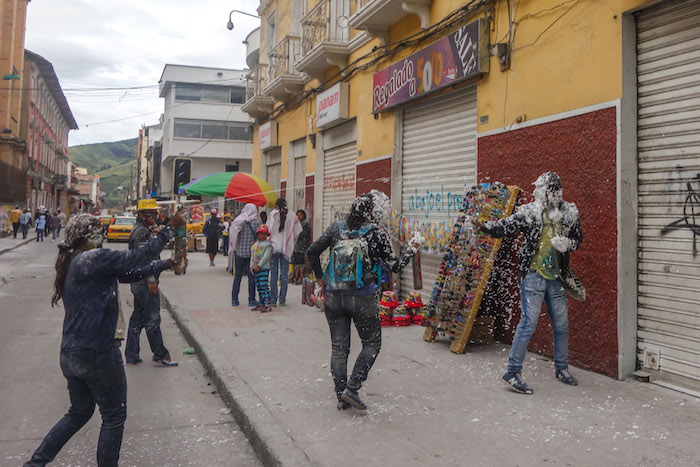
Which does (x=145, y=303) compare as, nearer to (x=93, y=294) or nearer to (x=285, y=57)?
(x=93, y=294)

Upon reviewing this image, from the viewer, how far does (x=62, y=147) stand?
68.4 m

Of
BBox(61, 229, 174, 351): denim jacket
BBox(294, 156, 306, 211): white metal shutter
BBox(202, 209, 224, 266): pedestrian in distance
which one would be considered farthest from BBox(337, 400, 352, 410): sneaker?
BBox(202, 209, 224, 266): pedestrian in distance

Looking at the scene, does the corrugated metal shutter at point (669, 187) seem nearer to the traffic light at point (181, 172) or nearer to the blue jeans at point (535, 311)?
the blue jeans at point (535, 311)

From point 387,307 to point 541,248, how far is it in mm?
3435

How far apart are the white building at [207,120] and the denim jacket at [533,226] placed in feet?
130

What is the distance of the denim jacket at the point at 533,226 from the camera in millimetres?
4902

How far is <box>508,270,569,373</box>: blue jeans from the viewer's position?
4.89 metres

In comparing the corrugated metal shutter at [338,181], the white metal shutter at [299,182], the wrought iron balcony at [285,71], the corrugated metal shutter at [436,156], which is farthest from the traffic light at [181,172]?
the corrugated metal shutter at [436,156]

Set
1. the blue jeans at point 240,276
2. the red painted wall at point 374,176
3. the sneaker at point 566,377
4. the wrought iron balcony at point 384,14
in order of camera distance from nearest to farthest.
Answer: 1. the sneaker at point 566,377
2. the wrought iron balcony at point 384,14
3. the blue jeans at point 240,276
4. the red painted wall at point 374,176

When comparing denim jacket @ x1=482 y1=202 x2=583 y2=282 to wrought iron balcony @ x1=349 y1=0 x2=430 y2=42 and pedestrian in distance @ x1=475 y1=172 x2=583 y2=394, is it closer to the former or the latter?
pedestrian in distance @ x1=475 y1=172 x2=583 y2=394

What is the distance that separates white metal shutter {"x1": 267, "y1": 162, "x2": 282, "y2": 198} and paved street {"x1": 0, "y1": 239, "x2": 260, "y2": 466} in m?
10.3

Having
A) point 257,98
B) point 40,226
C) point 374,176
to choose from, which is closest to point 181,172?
→ point 257,98

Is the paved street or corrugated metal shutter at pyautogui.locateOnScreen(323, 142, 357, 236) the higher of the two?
corrugated metal shutter at pyautogui.locateOnScreen(323, 142, 357, 236)

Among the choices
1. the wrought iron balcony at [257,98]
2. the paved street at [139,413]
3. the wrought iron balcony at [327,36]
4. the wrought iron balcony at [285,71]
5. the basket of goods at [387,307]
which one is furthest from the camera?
the wrought iron balcony at [257,98]
